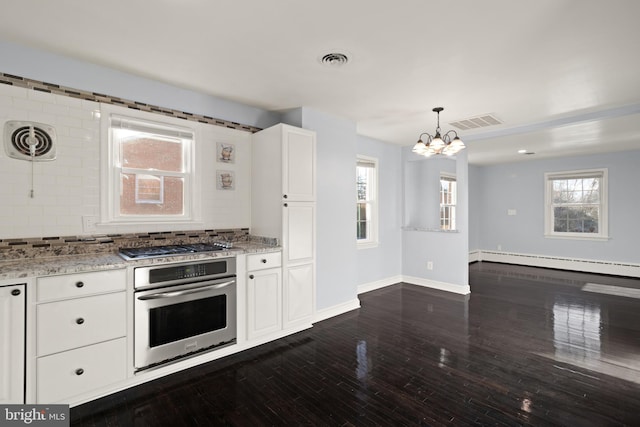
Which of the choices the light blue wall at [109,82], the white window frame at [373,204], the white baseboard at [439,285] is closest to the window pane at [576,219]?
the white baseboard at [439,285]

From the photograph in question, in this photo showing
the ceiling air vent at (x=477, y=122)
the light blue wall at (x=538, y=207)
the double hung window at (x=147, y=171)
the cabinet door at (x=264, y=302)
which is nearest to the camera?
the double hung window at (x=147, y=171)

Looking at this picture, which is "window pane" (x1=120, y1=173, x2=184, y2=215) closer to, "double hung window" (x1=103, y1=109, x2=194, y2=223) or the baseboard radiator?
"double hung window" (x1=103, y1=109, x2=194, y2=223)

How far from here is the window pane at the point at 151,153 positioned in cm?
288

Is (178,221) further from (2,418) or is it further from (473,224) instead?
(473,224)

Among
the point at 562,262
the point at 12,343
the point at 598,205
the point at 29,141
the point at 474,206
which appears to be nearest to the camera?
the point at 12,343

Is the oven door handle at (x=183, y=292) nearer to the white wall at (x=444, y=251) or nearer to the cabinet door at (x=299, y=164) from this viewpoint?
the cabinet door at (x=299, y=164)

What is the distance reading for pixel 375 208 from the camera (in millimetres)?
5285

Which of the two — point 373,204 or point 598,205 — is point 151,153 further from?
point 598,205

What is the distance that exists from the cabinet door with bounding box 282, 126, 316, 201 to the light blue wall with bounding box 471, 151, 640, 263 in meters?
5.92

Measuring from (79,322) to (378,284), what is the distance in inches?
166

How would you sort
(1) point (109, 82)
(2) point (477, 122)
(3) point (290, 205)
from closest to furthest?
(1) point (109, 82), (3) point (290, 205), (2) point (477, 122)

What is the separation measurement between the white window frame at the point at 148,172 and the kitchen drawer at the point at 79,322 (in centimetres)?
80

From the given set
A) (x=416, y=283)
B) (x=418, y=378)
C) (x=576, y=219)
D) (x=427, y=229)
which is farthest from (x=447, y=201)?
(x=418, y=378)

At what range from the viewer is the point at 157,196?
10.1 ft
